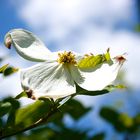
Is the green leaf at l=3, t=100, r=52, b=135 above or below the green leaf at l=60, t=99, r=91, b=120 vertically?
above

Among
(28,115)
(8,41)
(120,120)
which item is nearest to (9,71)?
(8,41)

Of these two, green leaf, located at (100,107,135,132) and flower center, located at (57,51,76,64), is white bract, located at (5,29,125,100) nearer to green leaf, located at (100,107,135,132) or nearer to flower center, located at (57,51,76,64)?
flower center, located at (57,51,76,64)

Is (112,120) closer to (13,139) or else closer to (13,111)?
(13,139)

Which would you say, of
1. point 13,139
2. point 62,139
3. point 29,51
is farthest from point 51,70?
point 13,139

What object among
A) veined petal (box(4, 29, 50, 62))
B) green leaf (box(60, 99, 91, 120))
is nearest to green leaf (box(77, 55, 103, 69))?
veined petal (box(4, 29, 50, 62))

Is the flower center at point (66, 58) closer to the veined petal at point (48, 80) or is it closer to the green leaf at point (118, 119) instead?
the veined petal at point (48, 80)

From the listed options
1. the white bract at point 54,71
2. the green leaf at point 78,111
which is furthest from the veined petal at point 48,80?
the green leaf at point 78,111
